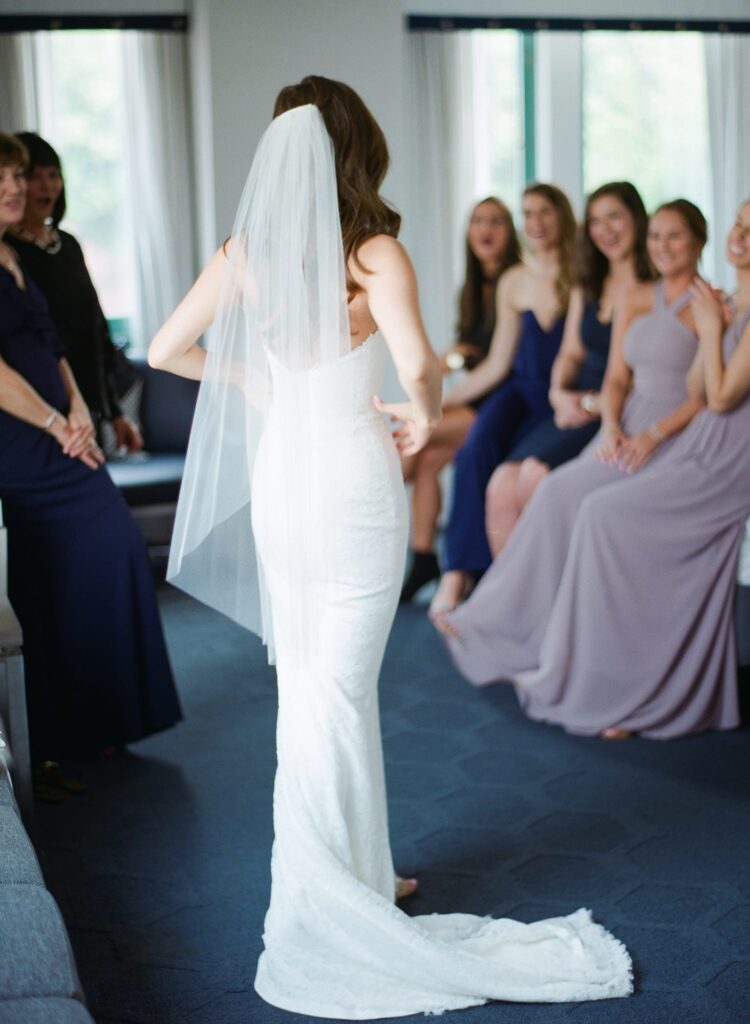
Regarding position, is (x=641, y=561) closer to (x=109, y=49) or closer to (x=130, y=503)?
(x=130, y=503)

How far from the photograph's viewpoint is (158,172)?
21.3 feet

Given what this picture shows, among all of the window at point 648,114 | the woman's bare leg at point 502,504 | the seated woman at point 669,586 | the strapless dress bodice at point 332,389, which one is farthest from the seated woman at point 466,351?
the strapless dress bodice at point 332,389

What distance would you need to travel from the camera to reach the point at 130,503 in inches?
223

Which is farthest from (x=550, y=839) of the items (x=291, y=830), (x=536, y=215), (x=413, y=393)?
(x=536, y=215)

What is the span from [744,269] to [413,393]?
183 cm

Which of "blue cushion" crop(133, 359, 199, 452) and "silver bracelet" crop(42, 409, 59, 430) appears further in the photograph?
"blue cushion" crop(133, 359, 199, 452)

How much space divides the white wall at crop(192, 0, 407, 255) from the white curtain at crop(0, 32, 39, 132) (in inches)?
31.1

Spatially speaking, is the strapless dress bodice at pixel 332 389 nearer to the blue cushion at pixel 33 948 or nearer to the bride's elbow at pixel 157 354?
the bride's elbow at pixel 157 354

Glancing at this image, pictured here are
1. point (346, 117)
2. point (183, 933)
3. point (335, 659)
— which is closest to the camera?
point (346, 117)

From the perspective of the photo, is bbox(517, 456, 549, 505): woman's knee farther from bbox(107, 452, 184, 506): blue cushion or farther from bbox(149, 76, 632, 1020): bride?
bbox(149, 76, 632, 1020): bride

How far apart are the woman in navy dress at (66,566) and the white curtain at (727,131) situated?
4.58 m

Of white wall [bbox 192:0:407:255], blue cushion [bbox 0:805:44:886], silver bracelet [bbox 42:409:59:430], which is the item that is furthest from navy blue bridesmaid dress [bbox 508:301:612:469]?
blue cushion [bbox 0:805:44:886]

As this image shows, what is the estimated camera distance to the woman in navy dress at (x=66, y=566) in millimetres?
3576

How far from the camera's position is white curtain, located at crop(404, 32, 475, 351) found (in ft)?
21.7
